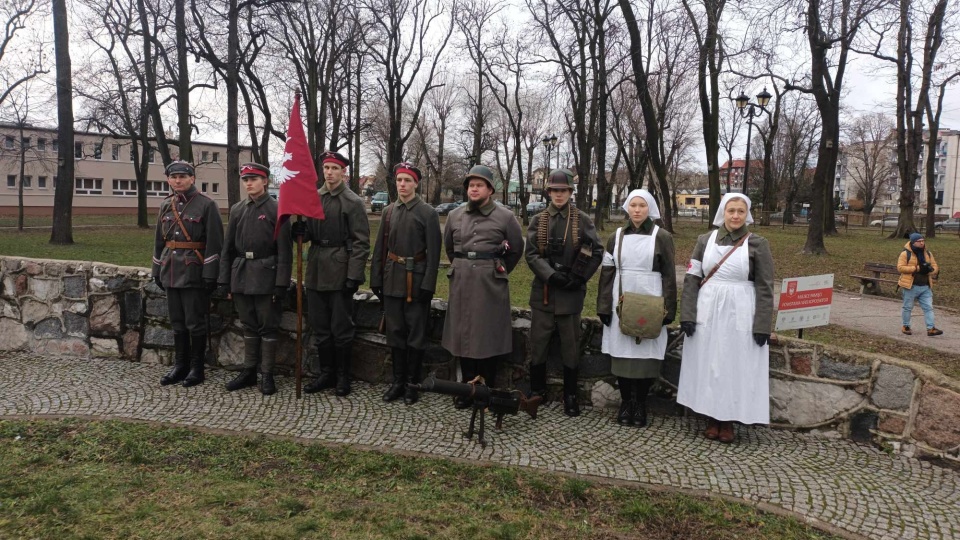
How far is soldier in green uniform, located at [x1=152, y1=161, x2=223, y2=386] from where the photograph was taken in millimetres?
5281

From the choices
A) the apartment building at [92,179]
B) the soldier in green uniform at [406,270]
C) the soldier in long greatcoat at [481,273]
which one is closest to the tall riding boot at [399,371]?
the soldier in green uniform at [406,270]

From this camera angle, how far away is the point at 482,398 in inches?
166

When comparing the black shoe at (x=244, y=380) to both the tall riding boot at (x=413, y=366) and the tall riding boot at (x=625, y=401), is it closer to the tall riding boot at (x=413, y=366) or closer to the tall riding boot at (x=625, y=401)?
the tall riding boot at (x=413, y=366)

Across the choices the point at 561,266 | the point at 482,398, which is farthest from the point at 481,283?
the point at 482,398

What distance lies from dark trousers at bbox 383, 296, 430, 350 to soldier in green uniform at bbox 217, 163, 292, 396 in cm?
92

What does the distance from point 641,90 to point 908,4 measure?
5.53 m

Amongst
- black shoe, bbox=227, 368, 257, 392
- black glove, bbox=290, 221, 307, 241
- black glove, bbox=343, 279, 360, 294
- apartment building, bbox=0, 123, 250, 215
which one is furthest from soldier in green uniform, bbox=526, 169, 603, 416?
apartment building, bbox=0, 123, 250, 215

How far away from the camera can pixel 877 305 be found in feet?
32.8

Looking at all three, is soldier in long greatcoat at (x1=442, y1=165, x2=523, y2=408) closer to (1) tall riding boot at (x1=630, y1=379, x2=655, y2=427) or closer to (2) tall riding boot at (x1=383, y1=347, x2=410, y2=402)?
(2) tall riding boot at (x1=383, y1=347, x2=410, y2=402)

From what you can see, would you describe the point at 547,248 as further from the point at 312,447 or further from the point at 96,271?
the point at 96,271

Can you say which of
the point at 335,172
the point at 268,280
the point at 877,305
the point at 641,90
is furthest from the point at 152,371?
the point at 641,90

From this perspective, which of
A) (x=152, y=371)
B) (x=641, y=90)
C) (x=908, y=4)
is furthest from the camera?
(x=641, y=90)

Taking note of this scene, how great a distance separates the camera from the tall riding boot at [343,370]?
5203 millimetres

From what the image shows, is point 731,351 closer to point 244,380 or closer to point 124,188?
point 244,380
